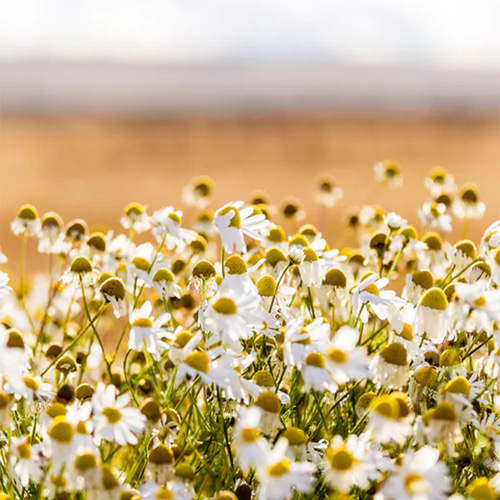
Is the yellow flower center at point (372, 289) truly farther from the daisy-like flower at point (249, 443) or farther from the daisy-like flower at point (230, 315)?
the daisy-like flower at point (249, 443)

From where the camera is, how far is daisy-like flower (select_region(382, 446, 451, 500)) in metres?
1.10

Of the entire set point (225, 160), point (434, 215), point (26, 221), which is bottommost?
point (26, 221)

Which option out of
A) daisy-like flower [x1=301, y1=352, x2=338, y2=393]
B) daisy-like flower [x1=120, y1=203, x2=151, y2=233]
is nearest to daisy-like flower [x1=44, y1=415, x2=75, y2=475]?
daisy-like flower [x1=301, y1=352, x2=338, y2=393]

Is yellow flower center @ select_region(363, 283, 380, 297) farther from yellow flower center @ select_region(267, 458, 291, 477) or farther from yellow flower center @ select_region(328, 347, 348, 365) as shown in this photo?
yellow flower center @ select_region(267, 458, 291, 477)

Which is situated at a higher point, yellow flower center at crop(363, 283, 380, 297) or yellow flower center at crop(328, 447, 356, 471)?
yellow flower center at crop(363, 283, 380, 297)

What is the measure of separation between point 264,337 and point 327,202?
1.33 metres

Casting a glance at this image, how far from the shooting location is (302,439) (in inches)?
50.9

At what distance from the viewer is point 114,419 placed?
1.30 meters

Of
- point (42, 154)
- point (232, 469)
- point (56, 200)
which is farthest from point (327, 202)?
point (42, 154)

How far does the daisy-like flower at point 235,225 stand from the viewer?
1.61 m

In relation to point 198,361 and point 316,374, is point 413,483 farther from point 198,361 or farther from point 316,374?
point 198,361

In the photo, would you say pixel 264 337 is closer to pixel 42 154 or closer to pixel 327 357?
pixel 327 357

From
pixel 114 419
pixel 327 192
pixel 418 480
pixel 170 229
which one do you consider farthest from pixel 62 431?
pixel 327 192

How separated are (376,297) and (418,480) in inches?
17.5
